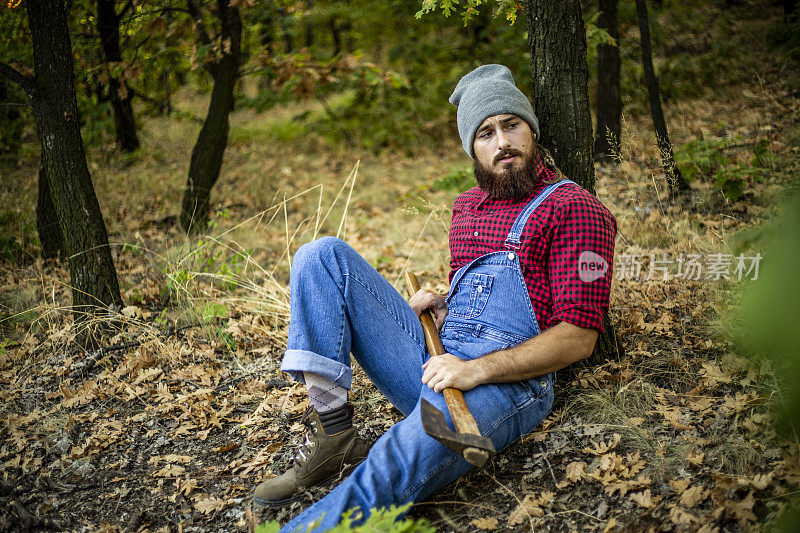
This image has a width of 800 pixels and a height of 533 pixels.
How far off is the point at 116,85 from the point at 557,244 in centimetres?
783

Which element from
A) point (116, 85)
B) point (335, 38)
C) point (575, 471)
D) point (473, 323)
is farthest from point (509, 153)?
point (335, 38)

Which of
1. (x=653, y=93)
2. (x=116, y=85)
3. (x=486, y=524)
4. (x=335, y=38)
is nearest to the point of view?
(x=486, y=524)

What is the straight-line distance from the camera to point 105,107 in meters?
9.12

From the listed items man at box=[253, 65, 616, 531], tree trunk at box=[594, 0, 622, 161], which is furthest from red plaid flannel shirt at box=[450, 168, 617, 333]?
tree trunk at box=[594, 0, 622, 161]

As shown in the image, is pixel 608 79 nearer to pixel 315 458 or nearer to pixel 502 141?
pixel 502 141

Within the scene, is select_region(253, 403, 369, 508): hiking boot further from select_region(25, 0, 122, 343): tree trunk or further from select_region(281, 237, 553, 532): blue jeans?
select_region(25, 0, 122, 343): tree trunk

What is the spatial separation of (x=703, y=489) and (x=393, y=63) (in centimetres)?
957

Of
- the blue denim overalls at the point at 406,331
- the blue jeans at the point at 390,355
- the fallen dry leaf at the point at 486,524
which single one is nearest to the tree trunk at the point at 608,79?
the blue denim overalls at the point at 406,331

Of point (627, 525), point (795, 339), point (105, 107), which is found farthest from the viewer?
point (105, 107)

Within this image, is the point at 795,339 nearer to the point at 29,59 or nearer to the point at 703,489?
the point at 703,489

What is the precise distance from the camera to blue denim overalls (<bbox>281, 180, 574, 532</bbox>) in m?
2.22

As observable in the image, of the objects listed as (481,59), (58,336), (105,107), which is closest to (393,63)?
(481,59)

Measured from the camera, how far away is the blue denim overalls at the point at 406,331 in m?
2.22

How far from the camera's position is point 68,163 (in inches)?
154
